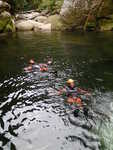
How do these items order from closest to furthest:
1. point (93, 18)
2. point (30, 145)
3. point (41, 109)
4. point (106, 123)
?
point (30, 145)
point (106, 123)
point (41, 109)
point (93, 18)

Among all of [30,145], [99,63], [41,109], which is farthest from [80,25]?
[30,145]

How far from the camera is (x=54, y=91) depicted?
870 centimetres

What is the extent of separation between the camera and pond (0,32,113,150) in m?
5.60

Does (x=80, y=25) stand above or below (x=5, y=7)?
below

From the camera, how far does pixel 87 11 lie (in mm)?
27781

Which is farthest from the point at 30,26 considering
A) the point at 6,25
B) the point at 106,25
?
the point at 106,25

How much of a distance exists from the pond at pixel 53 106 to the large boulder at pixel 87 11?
1514 centimetres

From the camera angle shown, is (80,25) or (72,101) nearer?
(72,101)

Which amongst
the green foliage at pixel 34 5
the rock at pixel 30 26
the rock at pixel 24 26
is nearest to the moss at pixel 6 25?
the rock at pixel 24 26

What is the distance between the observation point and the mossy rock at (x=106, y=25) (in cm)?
2717

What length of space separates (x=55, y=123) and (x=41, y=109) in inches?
38.5

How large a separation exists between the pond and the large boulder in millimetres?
15144

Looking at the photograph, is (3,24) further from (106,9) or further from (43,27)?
(106,9)

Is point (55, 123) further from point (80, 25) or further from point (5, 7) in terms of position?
point (5, 7)
